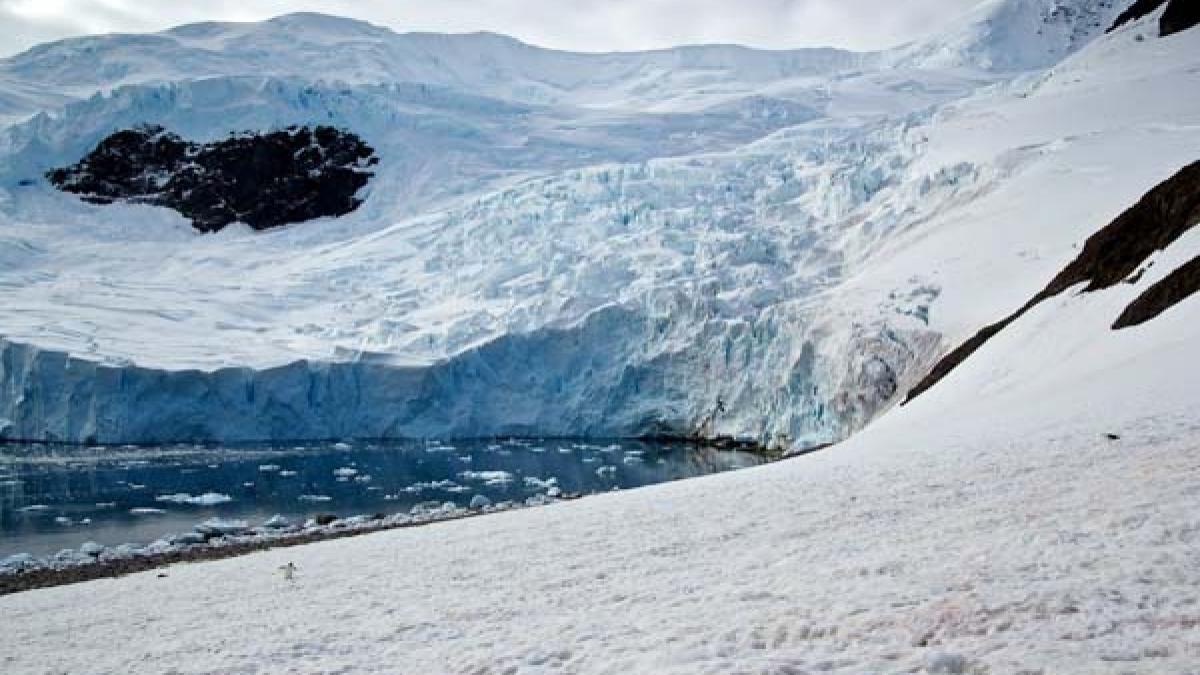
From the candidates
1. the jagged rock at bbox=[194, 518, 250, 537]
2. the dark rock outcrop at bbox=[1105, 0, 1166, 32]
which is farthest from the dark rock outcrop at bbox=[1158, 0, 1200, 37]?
the jagged rock at bbox=[194, 518, 250, 537]

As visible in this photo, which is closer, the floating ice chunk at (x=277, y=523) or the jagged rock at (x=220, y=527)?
the jagged rock at (x=220, y=527)

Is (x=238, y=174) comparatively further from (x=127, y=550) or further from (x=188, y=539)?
(x=127, y=550)

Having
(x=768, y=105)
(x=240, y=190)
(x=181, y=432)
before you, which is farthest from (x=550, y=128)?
(x=181, y=432)

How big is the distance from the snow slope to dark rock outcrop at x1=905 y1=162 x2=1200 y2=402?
4.03m

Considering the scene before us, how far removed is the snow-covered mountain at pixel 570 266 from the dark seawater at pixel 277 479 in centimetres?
253

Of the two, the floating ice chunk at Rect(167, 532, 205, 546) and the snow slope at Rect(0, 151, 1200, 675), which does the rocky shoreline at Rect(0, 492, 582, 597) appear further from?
the snow slope at Rect(0, 151, 1200, 675)

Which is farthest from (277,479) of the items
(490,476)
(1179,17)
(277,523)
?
(1179,17)

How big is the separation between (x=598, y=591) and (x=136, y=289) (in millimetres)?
50114

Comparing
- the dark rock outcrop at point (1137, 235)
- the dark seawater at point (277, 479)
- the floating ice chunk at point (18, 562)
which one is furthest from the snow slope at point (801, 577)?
the dark seawater at point (277, 479)

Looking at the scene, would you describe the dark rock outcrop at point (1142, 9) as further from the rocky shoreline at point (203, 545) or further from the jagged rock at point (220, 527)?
the jagged rock at point (220, 527)

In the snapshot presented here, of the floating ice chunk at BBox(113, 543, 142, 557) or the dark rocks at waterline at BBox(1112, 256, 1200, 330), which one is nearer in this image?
the dark rocks at waterline at BBox(1112, 256, 1200, 330)

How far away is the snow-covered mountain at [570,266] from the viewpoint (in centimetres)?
3388

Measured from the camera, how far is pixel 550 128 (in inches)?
2980

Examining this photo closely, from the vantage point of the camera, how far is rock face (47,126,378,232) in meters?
69.7
